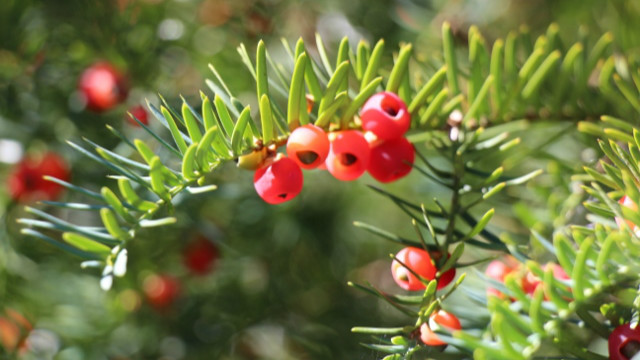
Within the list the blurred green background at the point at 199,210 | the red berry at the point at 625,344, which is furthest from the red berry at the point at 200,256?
the red berry at the point at 625,344

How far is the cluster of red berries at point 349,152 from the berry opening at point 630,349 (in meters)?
0.18

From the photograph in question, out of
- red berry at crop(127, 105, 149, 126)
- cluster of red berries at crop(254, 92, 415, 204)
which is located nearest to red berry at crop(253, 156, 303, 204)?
cluster of red berries at crop(254, 92, 415, 204)

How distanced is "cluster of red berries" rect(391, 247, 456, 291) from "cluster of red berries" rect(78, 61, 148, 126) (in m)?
0.39

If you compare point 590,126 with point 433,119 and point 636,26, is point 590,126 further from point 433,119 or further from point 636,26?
point 636,26

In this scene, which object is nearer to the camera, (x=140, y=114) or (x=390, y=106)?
(x=390, y=106)

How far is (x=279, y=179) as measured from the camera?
0.40 m

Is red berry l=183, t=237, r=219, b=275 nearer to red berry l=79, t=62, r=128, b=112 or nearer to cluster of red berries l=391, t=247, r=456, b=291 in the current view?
red berry l=79, t=62, r=128, b=112

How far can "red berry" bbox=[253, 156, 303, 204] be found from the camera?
40 cm

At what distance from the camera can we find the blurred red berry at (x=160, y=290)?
81 cm

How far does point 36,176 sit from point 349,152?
1.59ft

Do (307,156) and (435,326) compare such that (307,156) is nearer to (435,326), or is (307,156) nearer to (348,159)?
(348,159)

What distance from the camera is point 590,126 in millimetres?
464

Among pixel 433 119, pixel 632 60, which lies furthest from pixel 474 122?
pixel 632 60

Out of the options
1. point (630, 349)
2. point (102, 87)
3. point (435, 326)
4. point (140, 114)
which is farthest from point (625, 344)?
point (102, 87)
